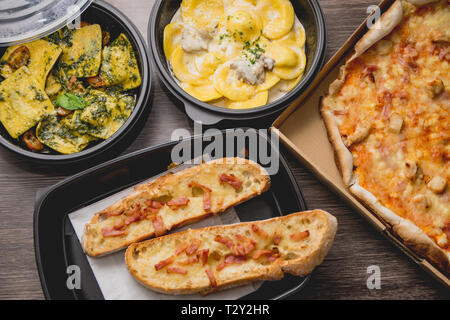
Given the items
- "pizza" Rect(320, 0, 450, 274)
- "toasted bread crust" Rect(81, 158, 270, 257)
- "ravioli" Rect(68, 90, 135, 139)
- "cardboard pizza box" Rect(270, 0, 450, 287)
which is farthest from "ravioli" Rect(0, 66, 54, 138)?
"pizza" Rect(320, 0, 450, 274)

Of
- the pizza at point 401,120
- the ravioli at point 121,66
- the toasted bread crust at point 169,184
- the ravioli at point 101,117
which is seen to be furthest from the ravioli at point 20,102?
the pizza at point 401,120

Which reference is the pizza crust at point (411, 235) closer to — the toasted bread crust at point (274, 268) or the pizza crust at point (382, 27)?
the toasted bread crust at point (274, 268)

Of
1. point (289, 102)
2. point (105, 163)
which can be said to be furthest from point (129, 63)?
point (289, 102)

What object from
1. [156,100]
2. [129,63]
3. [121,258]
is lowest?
[121,258]

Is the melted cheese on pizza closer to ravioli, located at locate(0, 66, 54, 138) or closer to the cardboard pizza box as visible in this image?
the cardboard pizza box

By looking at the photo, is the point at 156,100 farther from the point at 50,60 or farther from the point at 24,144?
the point at 24,144

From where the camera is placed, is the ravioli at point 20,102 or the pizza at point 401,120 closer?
the pizza at point 401,120

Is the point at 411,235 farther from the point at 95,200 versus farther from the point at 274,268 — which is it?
the point at 95,200
